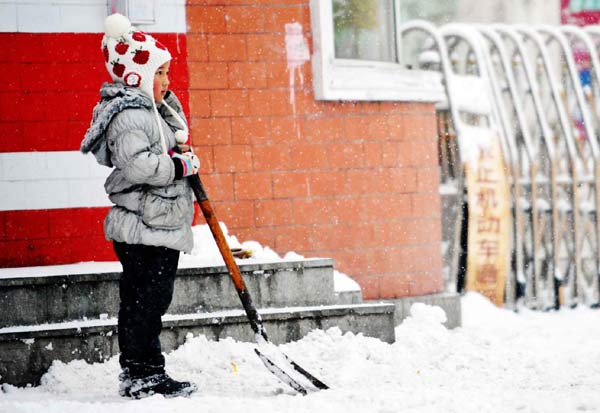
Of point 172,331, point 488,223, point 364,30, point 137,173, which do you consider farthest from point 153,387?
point 488,223

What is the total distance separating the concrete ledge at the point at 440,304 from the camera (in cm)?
709

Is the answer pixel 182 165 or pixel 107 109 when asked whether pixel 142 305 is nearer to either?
pixel 182 165

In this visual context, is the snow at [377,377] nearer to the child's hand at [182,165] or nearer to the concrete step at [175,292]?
the concrete step at [175,292]

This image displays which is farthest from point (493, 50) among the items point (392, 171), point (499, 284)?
point (392, 171)

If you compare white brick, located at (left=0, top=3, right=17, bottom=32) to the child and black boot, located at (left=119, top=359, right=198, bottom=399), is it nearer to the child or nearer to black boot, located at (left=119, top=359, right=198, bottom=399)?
the child

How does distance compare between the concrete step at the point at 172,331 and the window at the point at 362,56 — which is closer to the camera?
the concrete step at the point at 172,331

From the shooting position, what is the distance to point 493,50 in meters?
9.91

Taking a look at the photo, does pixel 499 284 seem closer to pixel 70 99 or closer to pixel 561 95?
pixel 561 95

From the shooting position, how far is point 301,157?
6836 millimetres

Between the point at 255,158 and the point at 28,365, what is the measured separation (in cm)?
207

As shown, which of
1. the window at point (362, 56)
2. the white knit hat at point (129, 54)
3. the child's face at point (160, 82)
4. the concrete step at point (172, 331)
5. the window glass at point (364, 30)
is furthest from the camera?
the window glass at point (364, 30)

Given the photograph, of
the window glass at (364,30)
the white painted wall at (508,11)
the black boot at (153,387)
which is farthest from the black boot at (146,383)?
the white painted wall at (508,11)

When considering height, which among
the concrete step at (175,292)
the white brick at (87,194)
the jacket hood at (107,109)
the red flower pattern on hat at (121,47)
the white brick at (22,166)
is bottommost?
the concrete step at (175,292)

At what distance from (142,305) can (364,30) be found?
11.0 ft
